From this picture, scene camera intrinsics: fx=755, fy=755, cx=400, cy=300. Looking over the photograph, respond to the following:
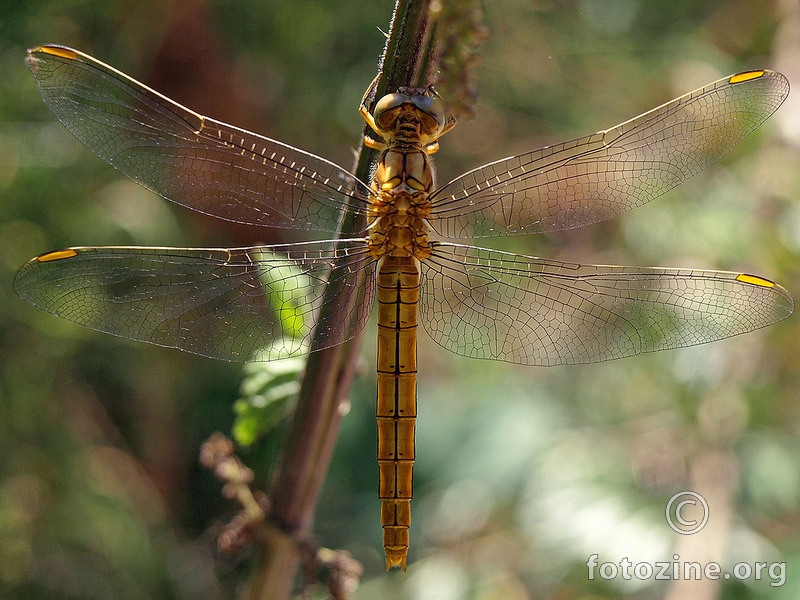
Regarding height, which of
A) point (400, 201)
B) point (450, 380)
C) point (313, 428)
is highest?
point (400, 201)

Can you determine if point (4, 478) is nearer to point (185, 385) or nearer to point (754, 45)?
point (185, 385)

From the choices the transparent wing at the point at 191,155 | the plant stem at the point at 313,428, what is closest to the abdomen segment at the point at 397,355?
the transparent wing at the point at 191,155

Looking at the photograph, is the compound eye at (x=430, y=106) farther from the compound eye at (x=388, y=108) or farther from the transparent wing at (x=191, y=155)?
the transparent wing at (x=191, y=155)

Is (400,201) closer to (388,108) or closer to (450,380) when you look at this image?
(388,108)

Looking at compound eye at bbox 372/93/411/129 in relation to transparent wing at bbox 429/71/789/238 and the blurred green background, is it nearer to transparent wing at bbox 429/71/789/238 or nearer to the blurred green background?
transparent wing at bbox 429/71/789/238

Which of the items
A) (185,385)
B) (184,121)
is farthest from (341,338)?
(185,385)

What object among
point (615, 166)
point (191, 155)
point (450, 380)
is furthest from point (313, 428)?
point (450, 380)
